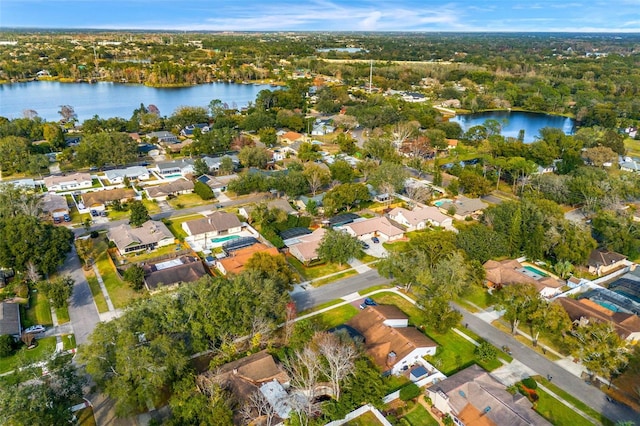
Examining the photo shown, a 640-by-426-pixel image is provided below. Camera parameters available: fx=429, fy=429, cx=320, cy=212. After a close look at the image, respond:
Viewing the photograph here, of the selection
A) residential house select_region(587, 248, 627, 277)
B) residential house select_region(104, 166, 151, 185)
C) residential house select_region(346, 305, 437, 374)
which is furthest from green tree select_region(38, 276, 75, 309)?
residential house select_region(587, 248, 627, 277)

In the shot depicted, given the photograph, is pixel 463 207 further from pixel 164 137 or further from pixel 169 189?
pixel 164 137

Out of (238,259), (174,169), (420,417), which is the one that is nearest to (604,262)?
(420,417)

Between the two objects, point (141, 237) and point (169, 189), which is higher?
point (169, 189)

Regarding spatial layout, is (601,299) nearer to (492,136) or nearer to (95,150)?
(492,136)

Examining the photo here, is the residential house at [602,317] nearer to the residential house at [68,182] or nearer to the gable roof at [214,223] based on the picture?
the gable roof at [214,223]

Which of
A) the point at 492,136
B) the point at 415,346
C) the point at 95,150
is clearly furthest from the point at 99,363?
the point at 492,136

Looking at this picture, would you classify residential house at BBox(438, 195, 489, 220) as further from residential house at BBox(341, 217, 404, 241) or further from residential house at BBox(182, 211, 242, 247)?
residential house at BBox(182, 211, 242, 247)
